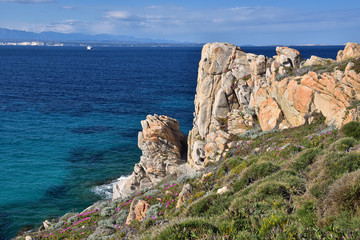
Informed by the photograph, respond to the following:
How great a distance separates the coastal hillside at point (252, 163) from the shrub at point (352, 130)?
0.17 feet

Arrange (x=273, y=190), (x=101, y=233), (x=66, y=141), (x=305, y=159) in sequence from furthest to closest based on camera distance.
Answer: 1. (x=66, y=141)
2. (x=101, y=233)
3. (x=305, y=159)
4. (x=273, y=190)

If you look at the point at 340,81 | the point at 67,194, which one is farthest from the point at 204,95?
the point at 67,194

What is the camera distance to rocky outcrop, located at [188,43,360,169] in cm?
2266

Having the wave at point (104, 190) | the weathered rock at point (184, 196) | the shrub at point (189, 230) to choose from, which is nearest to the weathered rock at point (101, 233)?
the weathered rock at point (184, 196)

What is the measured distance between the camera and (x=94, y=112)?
2564 inches

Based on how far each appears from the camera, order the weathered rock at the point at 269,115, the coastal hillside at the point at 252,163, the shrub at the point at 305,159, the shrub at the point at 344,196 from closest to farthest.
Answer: the shrub at the point at 344,196 → the coastal hillside at the point at 252,163 → the shrub at the point at 305,159 → the weathered rock at the point at 269,115

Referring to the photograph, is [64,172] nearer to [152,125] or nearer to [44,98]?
[152,125]

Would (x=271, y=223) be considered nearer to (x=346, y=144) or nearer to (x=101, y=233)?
(x=346, y=144)

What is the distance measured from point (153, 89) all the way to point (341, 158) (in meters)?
81.6

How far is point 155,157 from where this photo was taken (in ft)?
120

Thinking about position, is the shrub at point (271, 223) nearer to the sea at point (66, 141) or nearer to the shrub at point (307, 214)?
the shrub at point (307, 214)

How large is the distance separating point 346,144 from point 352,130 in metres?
2.41

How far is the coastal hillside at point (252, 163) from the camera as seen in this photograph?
8.95m

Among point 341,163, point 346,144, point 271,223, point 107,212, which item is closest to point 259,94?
point 346,144
